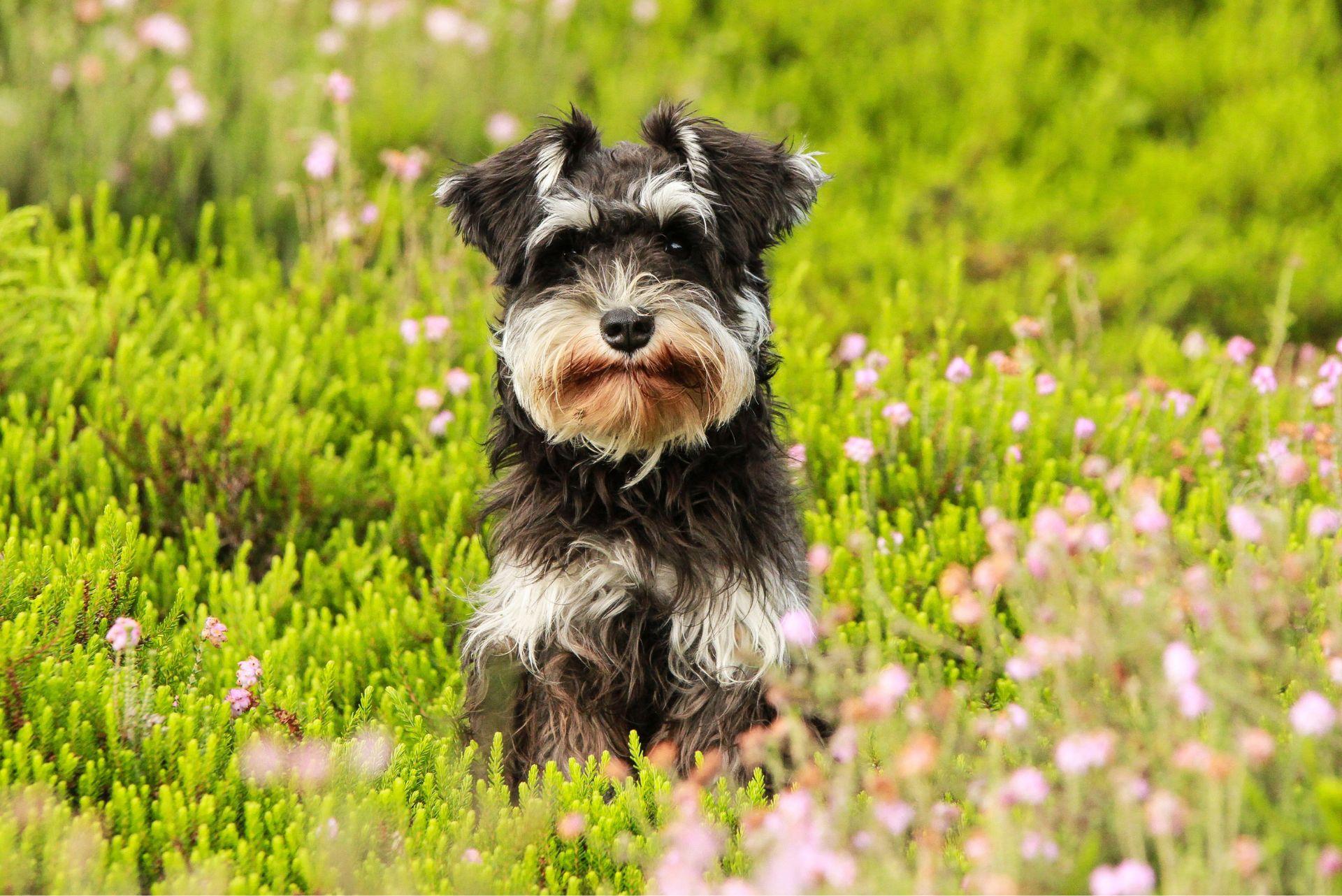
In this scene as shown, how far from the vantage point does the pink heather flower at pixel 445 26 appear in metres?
8.52

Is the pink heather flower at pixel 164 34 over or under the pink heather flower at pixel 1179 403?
under

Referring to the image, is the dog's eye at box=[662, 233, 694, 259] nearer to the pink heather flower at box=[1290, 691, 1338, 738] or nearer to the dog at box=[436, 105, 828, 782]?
the dog at box=[436, 105, 828, 782]

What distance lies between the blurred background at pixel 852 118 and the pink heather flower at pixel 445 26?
45 mm

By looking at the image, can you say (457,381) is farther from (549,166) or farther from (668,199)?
(668,199)

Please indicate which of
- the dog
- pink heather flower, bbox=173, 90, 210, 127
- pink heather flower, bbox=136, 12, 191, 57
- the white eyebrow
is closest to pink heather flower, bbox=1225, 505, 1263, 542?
the dog

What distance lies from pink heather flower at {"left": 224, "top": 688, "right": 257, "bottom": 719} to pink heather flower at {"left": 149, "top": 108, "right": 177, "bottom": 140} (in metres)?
4.46

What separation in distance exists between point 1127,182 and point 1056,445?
4162mm

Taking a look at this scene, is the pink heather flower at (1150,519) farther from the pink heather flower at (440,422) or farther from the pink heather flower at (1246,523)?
the pink heather flower at (440,422)

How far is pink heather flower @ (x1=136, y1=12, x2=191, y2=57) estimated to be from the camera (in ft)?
24.1

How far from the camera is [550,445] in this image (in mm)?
3914

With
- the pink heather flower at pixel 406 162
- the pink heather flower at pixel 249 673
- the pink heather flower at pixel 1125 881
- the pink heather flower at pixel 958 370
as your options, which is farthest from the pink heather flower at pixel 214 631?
the pink heather flower at pixel 958 370

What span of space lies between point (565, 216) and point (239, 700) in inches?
68.3

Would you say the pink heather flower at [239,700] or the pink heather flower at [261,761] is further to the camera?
the pink heather flower at [239,700]

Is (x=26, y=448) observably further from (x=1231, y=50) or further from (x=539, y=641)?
(x=1231, y=50)
